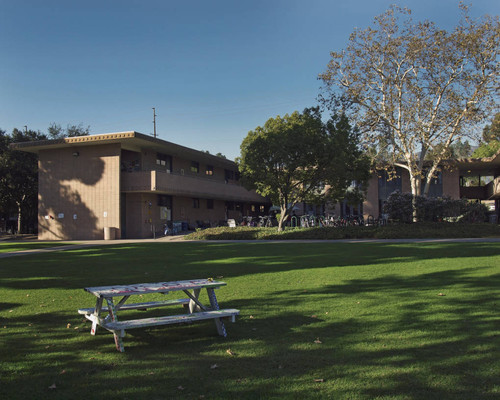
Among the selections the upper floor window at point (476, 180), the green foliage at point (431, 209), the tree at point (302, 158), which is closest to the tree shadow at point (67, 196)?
the tree at point (302, 158)

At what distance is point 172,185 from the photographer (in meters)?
31.0

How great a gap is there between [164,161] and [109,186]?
5.08m

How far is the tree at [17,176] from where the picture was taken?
36.5 m

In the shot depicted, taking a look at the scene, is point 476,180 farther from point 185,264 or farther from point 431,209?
point 185,264

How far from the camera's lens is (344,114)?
89.7ft

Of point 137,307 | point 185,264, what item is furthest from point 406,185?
point 137,307

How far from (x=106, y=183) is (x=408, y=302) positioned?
1036 inches

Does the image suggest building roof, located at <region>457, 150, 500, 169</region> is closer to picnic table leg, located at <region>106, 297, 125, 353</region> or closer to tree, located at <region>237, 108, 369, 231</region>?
tree, located at <region>237, 108, 369, 231</region>

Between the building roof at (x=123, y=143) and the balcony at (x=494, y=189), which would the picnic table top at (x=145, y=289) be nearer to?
the building roof at (x=123, y=143)

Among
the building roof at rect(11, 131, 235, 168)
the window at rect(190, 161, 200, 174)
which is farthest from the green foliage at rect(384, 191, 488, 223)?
the window at rect(190, 161, 200, 174)

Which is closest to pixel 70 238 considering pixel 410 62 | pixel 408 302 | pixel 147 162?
pixel 147 162

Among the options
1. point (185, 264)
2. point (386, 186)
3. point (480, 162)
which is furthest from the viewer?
point (386, 186)

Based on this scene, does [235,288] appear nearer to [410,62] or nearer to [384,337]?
[384,337]

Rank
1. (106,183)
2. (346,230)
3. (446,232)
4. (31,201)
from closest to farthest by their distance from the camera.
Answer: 1. (446,232)
2. (346,230)
3. (106,183)
4. (31,201)
